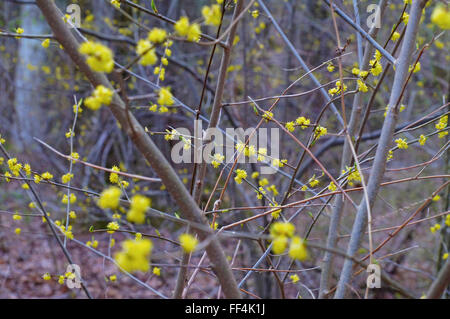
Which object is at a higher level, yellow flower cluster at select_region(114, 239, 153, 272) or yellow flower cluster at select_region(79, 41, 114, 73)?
yellow flower cluster at select_region(79, 41, 114, 73)

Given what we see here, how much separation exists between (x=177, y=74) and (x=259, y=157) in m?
3.18

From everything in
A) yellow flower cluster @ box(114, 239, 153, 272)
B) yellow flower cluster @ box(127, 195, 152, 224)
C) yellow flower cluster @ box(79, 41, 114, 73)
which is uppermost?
yellow flower cluster @ box(79, 41, 114, 73)

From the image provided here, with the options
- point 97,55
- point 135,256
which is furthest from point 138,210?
point 97,55

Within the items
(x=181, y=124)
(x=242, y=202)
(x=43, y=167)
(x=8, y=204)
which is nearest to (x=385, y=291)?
(x=242, y=202)

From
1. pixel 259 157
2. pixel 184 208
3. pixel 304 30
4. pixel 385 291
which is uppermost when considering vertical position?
pixel 304 30

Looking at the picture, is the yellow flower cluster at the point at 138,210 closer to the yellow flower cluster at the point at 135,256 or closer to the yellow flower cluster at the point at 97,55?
the yellow flower cluster at the point at 135,256

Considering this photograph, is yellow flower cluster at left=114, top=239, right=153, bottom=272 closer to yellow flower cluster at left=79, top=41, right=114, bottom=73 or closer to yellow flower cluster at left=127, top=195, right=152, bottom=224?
yellow flower cluster at left=127, top=195, right=152, bottom=224

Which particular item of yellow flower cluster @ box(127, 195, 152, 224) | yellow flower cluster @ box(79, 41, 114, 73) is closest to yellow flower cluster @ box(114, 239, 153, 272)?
yellow flower cluster @ box(127, 195, 152, 224)

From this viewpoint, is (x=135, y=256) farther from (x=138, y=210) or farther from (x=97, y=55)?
(x=97, y=55)

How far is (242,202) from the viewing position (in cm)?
390

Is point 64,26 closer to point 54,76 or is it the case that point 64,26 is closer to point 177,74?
point 177,74

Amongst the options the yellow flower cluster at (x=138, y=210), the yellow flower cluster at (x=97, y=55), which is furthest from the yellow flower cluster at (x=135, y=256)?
the yellow flower cluster at (x=97, y=55)

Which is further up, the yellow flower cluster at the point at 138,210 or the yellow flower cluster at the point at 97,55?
the yellow flower cluster at the point at 97,55

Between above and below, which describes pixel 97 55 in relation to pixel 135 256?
above
